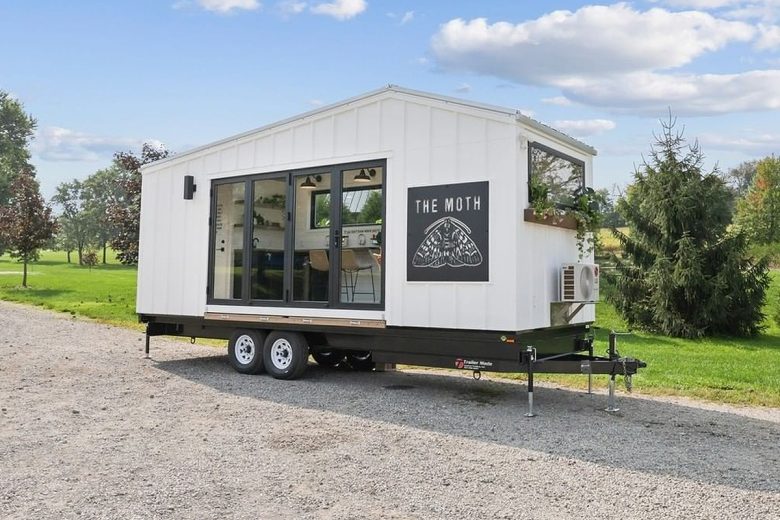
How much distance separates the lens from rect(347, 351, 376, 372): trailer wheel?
8.68m

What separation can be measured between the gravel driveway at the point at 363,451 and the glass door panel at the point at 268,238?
1.18 metres

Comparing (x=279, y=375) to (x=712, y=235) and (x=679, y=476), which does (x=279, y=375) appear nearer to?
(x=679, y=476)

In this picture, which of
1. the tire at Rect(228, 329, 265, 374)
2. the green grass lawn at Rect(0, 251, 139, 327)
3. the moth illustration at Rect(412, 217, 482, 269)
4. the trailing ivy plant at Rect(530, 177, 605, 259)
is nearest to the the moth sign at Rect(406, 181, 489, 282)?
the moth illustration at Rect(412, 217, 482, 269)

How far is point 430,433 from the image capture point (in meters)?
5.46

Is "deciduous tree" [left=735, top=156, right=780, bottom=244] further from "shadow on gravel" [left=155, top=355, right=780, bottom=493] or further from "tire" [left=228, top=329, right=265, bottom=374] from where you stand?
"tire" [left=228, top=329, right=265, bottom=374]

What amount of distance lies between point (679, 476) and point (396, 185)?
401 cm

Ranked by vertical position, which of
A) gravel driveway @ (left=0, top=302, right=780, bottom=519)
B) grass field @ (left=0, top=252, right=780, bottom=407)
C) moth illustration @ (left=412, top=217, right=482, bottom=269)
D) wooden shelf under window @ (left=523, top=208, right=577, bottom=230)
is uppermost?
wooden shelf under window @ (left=523, top=208, right=577, bottom=230)

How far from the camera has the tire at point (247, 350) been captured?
803 centimetres

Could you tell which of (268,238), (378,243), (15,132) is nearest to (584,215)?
(378,243)

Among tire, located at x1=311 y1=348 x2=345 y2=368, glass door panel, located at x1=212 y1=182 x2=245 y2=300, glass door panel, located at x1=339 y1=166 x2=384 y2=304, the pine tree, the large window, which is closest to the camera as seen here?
the large window

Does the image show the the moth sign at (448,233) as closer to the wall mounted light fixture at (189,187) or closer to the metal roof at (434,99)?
the metal roof at (434,99)

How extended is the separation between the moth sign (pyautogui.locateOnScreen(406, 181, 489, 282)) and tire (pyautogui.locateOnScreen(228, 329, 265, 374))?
236 cm

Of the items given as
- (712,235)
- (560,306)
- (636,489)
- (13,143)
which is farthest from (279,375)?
(13,143)

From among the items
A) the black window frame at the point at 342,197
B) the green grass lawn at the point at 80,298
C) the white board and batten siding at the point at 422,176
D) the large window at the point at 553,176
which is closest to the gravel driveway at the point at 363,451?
the white board and batten siding at the point at 422,176
